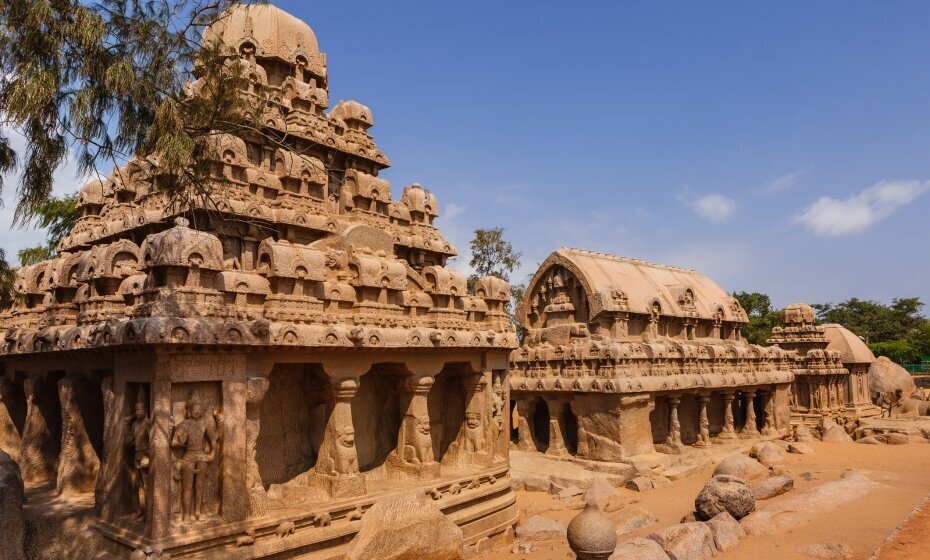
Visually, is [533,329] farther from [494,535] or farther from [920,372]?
[920,372]

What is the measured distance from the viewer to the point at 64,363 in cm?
1112

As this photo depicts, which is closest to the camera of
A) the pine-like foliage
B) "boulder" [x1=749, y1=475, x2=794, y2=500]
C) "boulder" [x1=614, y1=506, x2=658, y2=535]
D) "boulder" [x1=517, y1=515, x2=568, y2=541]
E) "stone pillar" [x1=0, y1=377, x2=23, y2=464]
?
the pine-like foliage

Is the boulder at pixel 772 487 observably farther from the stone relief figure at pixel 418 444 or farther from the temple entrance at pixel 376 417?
the temple entrance at pixel 376 417

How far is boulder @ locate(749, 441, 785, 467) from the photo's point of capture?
2120cm

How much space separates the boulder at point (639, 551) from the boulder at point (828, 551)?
8.92 feet

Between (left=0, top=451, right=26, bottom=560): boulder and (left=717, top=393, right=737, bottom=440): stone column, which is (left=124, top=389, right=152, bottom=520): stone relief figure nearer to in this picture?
(left=0, top=451, right=26, bottom=560): boulder

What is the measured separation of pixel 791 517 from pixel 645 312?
11957 mm

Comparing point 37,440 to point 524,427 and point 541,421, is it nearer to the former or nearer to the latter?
point 524,427

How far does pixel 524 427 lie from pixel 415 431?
37.3 ft

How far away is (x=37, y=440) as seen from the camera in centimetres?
1174

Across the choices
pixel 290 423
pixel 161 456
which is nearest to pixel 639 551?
pixel 290 423

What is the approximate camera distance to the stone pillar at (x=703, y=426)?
76.0ft

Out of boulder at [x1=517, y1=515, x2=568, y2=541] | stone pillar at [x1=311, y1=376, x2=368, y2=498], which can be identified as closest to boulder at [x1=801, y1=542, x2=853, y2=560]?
boulder at [x1=517, y1=515, x2=568, y2=541]

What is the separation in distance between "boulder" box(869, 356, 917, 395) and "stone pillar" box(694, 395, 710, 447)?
2190 centimetres
